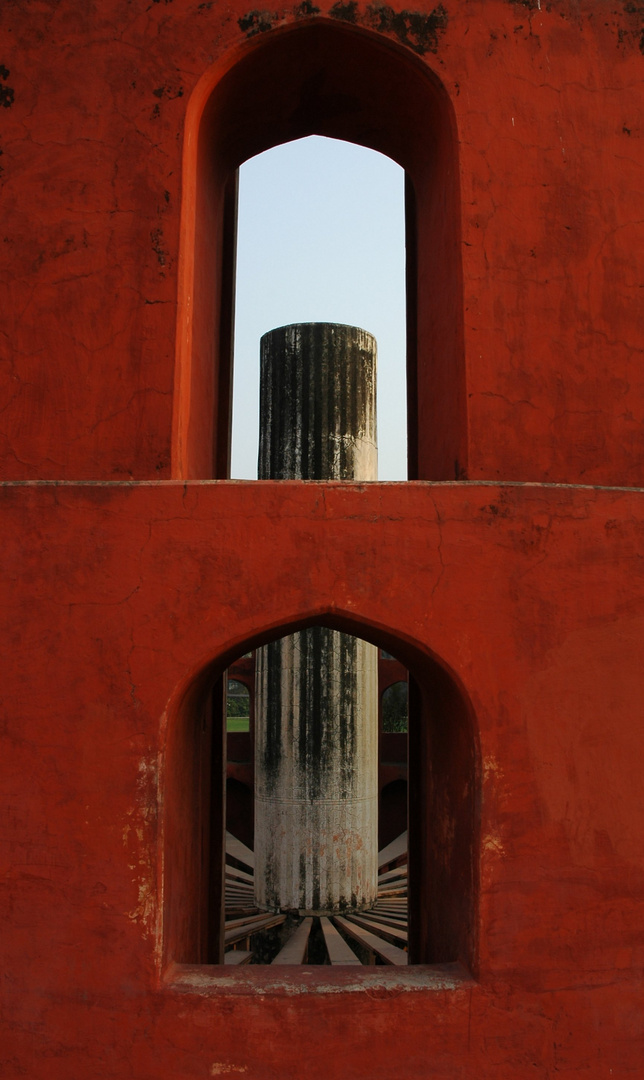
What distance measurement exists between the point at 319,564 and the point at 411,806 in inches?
67.4

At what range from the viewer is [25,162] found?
3.67 m

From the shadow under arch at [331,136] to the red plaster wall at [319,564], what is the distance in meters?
0.09

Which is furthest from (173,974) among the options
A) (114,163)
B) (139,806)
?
(114,163)

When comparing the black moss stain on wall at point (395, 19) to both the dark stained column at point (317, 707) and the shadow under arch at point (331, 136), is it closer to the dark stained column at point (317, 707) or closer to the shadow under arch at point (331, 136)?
the shadow under arch at point (331, 136)

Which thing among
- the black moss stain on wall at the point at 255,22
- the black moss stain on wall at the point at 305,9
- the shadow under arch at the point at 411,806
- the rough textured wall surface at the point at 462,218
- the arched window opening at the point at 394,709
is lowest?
the shadow under arch at the point at 411,806

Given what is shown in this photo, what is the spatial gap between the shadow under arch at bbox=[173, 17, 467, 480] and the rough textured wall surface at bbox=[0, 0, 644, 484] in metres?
0.08

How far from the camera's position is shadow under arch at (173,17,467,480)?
12.1 feet

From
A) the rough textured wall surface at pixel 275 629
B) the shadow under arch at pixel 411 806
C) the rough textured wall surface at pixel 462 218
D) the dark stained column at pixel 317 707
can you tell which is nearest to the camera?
the rough textured wall surface at pixel 275 629

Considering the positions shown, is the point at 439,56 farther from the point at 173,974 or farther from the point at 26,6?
the point at 173,974

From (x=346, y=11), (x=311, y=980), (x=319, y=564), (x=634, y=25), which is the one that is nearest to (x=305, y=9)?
(x=346, y=11)

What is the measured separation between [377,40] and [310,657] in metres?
6.06

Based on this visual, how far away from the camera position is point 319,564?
325 cm

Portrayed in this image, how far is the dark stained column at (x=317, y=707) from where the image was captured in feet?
28.2

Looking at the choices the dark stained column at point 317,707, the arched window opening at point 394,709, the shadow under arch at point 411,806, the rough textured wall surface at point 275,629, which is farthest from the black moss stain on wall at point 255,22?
the arched window opening at point 394,709
